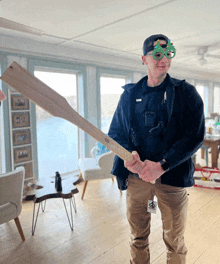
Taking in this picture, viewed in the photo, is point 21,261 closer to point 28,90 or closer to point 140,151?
point 140,151

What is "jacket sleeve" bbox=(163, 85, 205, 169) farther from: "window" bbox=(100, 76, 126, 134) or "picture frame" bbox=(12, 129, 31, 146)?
"window" bbox=(100, 76, 126, 134)

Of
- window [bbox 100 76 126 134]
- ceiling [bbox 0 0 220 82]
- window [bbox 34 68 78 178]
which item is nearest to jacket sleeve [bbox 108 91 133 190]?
ceiling [bbox 0 0 220 82]

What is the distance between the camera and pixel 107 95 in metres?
5.59

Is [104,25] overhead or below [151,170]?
overhead

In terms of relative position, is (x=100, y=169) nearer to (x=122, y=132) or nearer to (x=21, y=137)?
(x=21, y=137)

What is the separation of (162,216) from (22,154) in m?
2.98

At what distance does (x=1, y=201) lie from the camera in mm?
2408

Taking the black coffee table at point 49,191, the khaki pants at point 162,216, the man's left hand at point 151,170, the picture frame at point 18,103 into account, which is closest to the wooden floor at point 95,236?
the black coffee table at point 49,191

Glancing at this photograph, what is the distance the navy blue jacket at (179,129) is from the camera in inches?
51.8

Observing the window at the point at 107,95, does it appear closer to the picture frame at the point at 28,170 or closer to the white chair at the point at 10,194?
the picture frame at the point at 28,170

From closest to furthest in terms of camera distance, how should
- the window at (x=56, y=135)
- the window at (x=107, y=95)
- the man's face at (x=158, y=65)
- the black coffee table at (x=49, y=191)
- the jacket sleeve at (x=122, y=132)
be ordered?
the man's face at (x=158, y=65) → the jacket sleeve at (x=122, y=132) → the black coffee table at (x=49, y=191) → the window at (x=56, y=135) → the window at (x=107, y=95)

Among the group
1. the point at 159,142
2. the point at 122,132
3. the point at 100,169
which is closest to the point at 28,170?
the point at 100,169

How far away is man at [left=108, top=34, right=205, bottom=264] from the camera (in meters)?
1.32

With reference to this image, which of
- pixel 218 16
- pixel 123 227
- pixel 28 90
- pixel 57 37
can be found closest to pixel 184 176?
pixel 28 90
